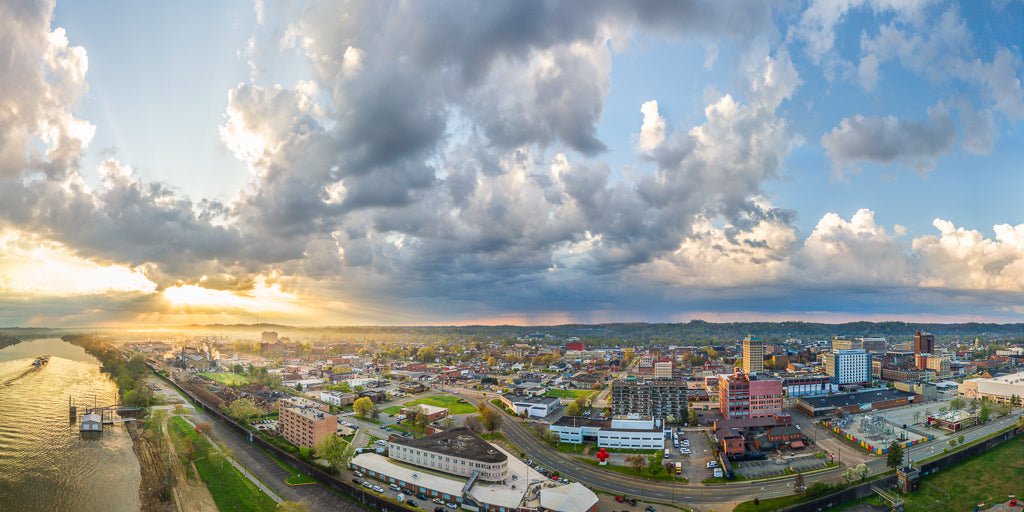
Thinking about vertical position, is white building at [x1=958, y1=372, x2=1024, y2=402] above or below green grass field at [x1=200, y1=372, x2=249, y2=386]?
above

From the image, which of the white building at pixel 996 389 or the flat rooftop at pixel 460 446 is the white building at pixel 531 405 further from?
the white building at pixel 996 389

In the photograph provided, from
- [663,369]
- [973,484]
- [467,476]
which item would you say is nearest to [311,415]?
[467,476]

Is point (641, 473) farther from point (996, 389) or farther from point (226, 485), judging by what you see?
point (996, 389)

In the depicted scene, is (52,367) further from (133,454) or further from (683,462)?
(683,462)

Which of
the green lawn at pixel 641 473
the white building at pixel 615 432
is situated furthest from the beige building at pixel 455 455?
the white building at pixel 615 432

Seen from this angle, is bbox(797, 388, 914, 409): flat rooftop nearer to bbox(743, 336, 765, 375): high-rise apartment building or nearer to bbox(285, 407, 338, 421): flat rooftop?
bbox(743, 336, 765, 375): high-rise apartment building

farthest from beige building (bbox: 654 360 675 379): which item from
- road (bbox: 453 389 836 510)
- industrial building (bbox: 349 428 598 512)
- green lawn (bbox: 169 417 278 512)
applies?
green lawn (bbox: 169 417 278 512)
